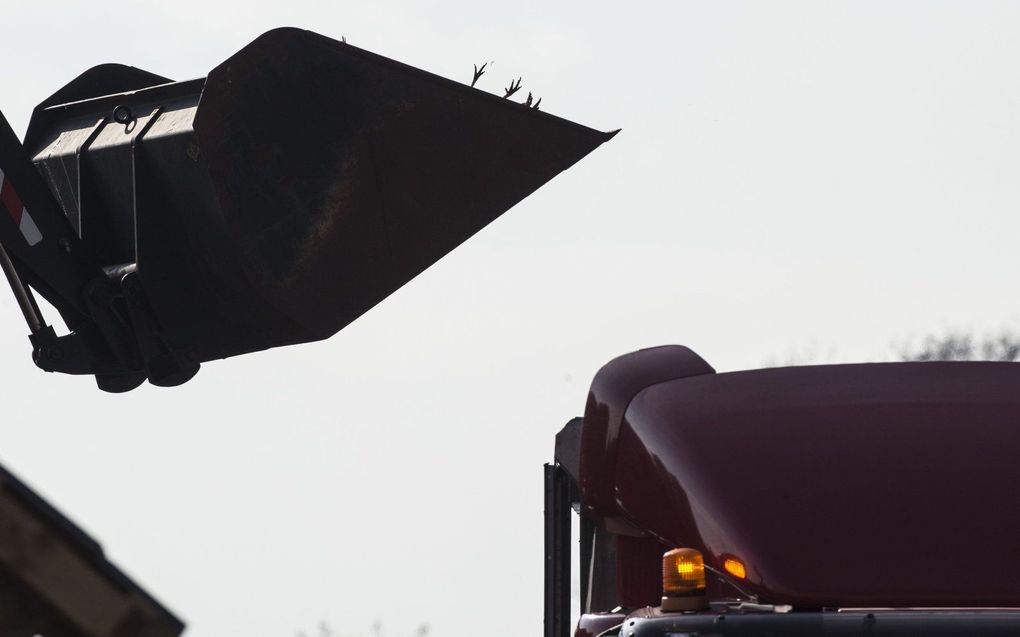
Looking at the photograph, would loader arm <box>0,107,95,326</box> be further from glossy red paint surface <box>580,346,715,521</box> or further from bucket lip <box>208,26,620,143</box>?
glossy red paint surface <box>580,346,715,521</box>

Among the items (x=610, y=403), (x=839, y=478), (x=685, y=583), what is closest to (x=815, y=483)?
(x=839, y=478)

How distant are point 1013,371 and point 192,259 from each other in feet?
13.5

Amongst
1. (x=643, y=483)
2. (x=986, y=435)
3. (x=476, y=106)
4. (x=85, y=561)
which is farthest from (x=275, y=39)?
(x=85, y=561)

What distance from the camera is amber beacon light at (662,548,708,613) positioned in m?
3.62

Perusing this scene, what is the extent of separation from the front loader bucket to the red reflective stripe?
533 mm

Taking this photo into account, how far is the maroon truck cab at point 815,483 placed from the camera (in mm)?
3725

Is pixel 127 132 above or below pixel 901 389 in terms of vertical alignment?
above

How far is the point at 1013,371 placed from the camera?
4426 millimetres

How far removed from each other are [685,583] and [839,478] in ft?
1.66

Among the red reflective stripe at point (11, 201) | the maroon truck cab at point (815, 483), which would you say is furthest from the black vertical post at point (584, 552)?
the red reflective stripe at point (11, 201)

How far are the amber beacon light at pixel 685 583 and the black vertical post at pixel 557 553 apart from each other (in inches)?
96.0

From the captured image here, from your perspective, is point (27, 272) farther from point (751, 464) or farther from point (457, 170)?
point (751, 464)

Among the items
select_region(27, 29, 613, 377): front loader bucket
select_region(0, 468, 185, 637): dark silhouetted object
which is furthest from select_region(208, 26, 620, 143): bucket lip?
select_region(0, 468, 185, 637): dark silhouetted object

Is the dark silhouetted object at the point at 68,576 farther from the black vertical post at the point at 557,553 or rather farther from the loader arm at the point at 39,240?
the loader arm at the point at 39,240
